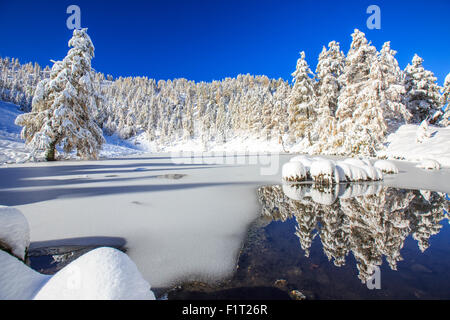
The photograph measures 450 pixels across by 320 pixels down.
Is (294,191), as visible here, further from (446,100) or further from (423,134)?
(446,100)

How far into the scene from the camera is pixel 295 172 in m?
9.84

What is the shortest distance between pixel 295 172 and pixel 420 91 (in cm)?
3086

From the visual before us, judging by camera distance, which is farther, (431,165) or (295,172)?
(431,165)

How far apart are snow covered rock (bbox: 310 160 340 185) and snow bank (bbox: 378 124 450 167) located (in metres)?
12.0

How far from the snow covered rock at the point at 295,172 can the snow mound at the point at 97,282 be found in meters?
9.30

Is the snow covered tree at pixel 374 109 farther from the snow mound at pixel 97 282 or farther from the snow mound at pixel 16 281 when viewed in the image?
Answer: the snow mound at pixel 16 281

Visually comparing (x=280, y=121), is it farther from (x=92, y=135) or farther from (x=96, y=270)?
(x=96, y=270)

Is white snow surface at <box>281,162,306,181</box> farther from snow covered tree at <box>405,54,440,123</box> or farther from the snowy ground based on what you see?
snow covered tree at <box>405,54,440,123</box>

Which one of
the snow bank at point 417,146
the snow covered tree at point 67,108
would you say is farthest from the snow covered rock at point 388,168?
the snow covered tree at point 67,108

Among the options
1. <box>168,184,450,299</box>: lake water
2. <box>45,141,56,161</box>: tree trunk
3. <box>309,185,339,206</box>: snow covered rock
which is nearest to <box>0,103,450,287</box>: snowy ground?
<box>168,184,450,299</box>: lake water

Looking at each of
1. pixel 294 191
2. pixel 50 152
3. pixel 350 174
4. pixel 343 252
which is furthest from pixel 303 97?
pixel 50 152

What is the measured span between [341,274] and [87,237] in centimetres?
460

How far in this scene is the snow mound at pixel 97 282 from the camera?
1407 millimetres

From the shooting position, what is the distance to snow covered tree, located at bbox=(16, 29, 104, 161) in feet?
55.0
